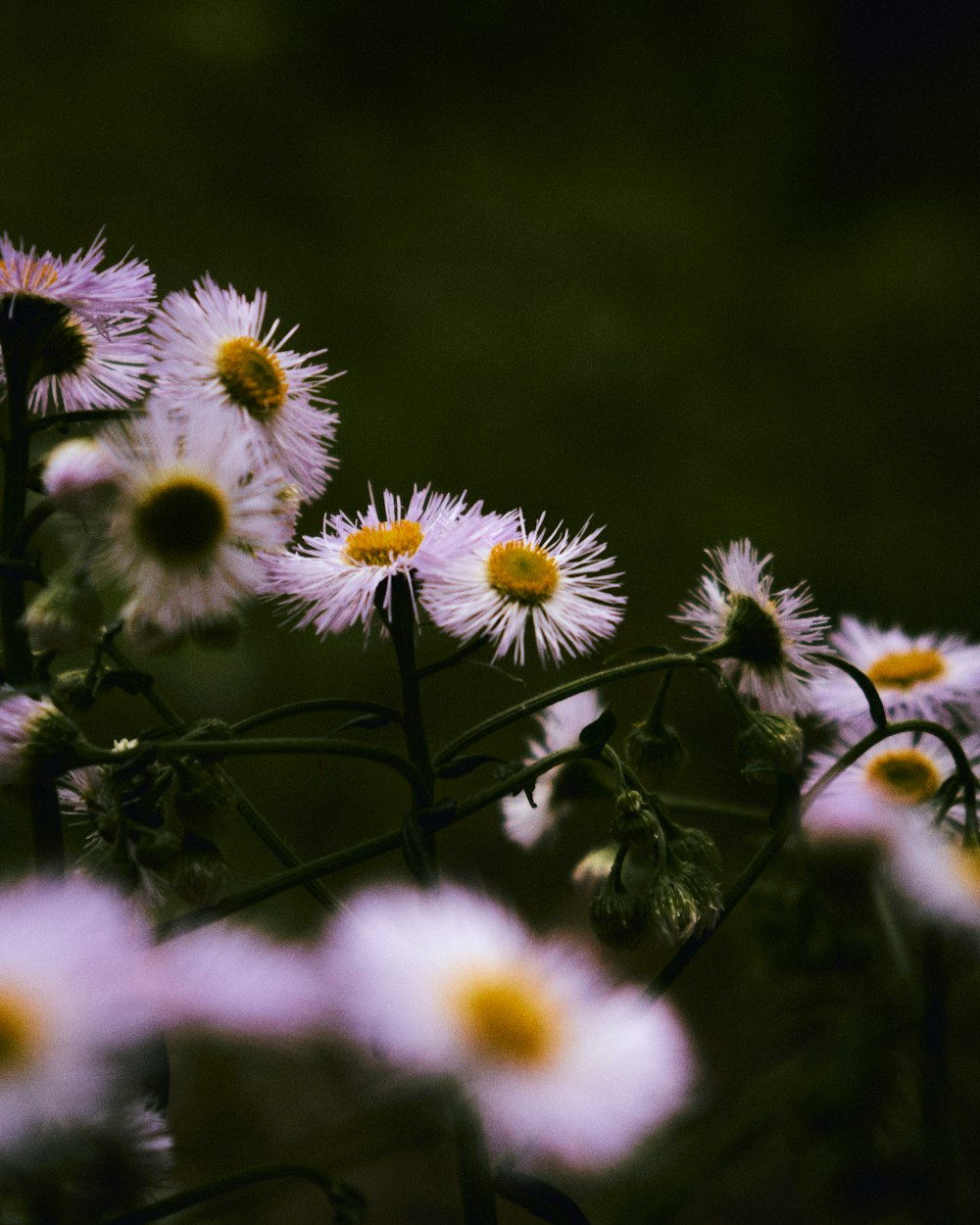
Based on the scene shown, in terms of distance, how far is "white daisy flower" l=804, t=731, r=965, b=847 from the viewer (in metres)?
0.38

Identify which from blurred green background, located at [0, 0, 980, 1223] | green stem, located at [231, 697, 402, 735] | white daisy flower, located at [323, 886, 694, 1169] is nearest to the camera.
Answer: white daisy flower, located at [323, 886, 694, 1169]

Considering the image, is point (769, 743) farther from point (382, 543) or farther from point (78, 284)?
point (78, 284)

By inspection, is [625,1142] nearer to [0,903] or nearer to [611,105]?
[0,903]

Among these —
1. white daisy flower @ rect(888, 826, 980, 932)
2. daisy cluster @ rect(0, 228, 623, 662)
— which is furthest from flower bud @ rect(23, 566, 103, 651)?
white daisy flower @ rect(888, 826, 980, 932)

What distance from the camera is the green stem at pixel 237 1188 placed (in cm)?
25

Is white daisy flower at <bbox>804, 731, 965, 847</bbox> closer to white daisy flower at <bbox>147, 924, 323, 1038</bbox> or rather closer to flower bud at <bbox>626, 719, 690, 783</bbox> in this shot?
flower bud at <bbox>626, 719, 690, 783</bbox>

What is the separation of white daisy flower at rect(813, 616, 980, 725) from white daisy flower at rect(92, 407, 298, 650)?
246mm

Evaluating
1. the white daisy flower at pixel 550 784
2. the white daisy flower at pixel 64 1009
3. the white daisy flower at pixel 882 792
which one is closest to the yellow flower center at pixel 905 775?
Answer: the white daisy flower at pixel 882 792

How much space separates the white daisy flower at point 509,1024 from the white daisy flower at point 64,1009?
34 mm

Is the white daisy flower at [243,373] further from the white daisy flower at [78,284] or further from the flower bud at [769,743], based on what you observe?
the flower bud at [769,743]

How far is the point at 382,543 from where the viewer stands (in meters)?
0.33

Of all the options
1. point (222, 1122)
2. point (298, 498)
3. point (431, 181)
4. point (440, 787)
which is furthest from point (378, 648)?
point (298, 498)

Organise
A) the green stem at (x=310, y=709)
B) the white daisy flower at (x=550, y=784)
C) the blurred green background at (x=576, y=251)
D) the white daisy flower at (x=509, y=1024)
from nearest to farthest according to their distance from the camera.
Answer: the white daisy flower at (x=509, y=1024) < the green stem at (x=310, y=709) < the white daisy flower at (x=550, y=784) < the blurred green background at (x=576, y=251)

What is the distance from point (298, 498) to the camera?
326 millimetres
